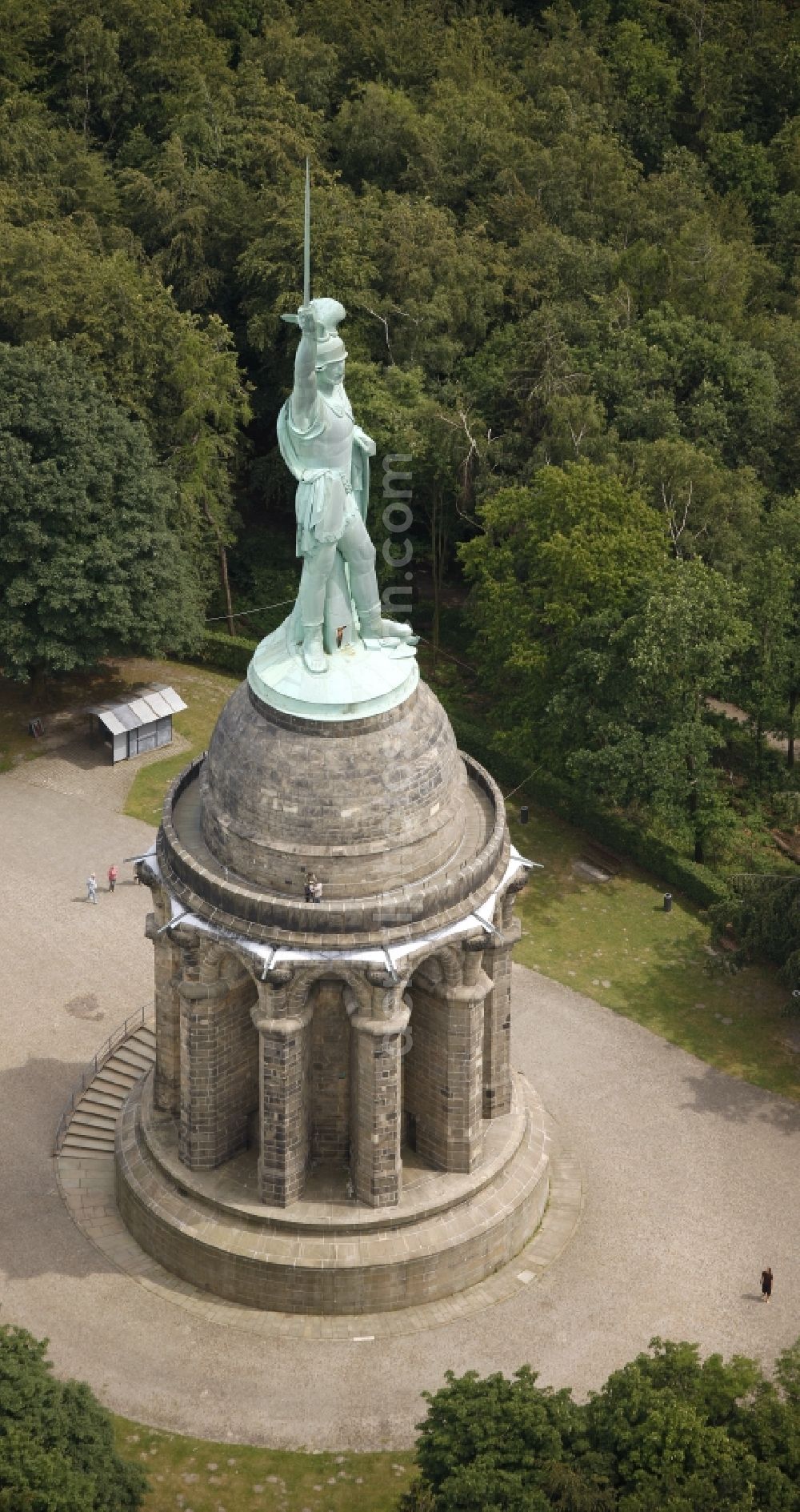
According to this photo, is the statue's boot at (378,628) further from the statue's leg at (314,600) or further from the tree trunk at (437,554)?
the tree trunk at (437,554)

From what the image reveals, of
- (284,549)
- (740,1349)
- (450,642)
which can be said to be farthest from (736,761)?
(740,1349)

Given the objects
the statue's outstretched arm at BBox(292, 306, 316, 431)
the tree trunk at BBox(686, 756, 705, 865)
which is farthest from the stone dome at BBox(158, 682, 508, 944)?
the tree trunk at BBox(686, 756, 705, 865)

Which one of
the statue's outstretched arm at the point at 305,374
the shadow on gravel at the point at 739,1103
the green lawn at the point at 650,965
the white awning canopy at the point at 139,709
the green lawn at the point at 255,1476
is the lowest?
the green lawn at the point at 255,1476

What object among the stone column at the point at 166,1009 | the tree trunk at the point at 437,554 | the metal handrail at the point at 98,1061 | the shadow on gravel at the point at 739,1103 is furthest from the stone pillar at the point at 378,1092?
the tree trunk at the point at 437,554

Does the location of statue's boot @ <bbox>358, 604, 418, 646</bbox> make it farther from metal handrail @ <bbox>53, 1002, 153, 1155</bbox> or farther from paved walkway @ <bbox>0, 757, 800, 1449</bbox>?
metal handrail @ <bbox>53, 1002, 153, 1155</bbox>

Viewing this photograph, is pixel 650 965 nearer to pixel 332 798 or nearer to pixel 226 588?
pixel 332 798

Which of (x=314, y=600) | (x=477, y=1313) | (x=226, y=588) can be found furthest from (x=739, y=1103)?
(x=226, y=588)
